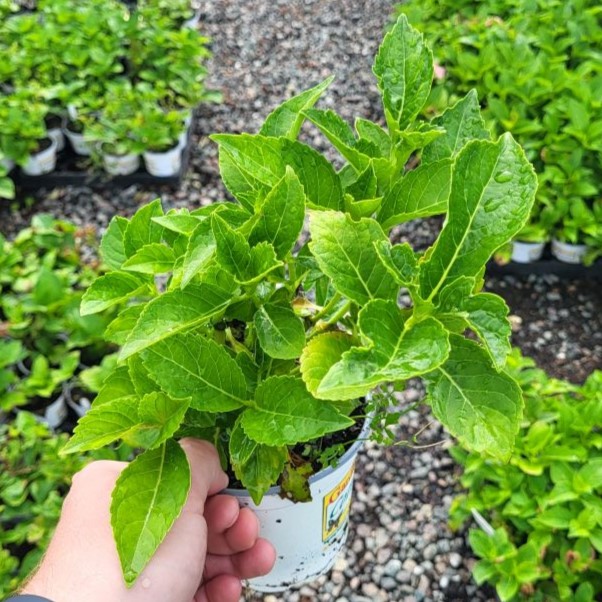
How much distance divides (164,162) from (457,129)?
2.24 meters

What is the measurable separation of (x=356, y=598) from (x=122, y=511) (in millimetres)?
1223

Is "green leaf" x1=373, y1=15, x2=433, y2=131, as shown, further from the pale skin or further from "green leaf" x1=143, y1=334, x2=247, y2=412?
the pale skin

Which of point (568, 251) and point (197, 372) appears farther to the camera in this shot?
point (568, 251)

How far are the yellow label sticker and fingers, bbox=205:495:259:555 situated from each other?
14cm

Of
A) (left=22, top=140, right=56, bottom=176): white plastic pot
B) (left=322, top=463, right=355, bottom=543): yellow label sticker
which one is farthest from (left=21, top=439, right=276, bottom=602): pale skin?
(left=22, top=140, right=56, bottom=176): white plastic pot

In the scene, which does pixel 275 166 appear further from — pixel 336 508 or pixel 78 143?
pixel 78 143

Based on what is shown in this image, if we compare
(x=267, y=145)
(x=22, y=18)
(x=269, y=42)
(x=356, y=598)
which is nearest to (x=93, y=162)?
(x=22, y=18)

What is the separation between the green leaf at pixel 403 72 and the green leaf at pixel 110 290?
0.41 meters

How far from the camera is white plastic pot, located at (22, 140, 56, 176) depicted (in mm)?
3043

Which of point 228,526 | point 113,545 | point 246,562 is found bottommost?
point 246,562

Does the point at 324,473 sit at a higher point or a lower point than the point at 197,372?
lower

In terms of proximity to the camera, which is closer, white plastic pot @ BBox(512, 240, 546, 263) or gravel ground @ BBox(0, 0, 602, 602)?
gravel ground @ BBox(0, 0, 602, 602)

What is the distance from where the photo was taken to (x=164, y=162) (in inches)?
119

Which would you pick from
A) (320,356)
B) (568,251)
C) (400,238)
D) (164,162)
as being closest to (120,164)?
(164,162)
